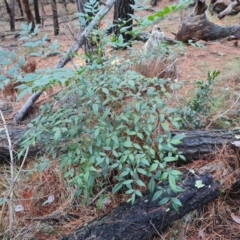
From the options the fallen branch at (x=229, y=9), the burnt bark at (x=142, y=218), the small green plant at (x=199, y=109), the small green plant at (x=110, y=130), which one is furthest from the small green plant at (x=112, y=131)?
the fallen branch at (x=229, y=9)

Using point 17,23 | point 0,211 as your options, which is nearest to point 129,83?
point 0,211

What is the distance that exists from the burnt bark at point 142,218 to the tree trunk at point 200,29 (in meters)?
3.46

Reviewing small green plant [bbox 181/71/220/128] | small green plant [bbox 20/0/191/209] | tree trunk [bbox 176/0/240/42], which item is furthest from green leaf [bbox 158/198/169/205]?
tree trunk [bbox 176/0/240/42]

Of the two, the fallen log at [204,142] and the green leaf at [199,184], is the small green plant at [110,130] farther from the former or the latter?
the fallen log at [204,142]

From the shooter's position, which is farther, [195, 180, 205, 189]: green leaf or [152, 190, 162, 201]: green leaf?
[195, 180, 205, 189]: green leaf

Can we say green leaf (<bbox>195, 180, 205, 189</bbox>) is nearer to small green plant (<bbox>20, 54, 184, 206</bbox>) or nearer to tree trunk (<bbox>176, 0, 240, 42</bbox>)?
small green plant (<bbox>20, 54, 184, 206</bbox>)

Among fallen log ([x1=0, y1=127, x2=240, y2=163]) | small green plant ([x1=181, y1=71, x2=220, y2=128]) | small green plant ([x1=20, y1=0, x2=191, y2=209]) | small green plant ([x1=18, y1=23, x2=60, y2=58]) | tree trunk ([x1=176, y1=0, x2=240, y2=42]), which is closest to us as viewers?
small green plant ([x1=20, y1=0, x2=191, y2=209])

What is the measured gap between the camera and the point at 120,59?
68.7 inches

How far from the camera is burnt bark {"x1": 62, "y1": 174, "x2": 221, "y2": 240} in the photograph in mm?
1416

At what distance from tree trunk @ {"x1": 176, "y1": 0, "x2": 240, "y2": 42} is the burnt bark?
3.46 meters

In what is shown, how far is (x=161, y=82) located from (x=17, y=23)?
11.9 metres

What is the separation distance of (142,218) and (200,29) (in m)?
3.87

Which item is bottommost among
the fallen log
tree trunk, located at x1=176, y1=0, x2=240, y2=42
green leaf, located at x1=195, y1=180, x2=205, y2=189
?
green leaf, located at x1=195, y1=180, x2=205, y2=189

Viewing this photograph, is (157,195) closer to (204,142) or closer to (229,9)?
(204,142)
